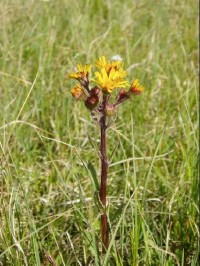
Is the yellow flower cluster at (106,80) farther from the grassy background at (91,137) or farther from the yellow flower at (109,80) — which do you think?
the grassy background at (91,137)

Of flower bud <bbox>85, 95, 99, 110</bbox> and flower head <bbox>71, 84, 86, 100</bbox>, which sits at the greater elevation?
flower head <bbox>71, 84, 86, 100</bbox>

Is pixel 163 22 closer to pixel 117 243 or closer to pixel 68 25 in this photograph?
pixel 68 25

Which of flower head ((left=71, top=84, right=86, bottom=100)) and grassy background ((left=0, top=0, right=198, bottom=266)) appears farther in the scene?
grassy background ((left=0, top=0, right=198, bottom=266))

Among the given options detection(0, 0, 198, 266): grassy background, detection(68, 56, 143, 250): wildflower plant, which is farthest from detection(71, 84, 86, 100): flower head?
detection(0, 0, 198, 266): grassy background

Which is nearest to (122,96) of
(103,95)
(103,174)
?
(103,95)

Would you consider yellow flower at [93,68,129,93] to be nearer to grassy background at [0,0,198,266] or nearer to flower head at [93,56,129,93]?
flower head at [93,56,129,93]

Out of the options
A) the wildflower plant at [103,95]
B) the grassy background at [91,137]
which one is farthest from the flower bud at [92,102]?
the grassy background at [91,137]
